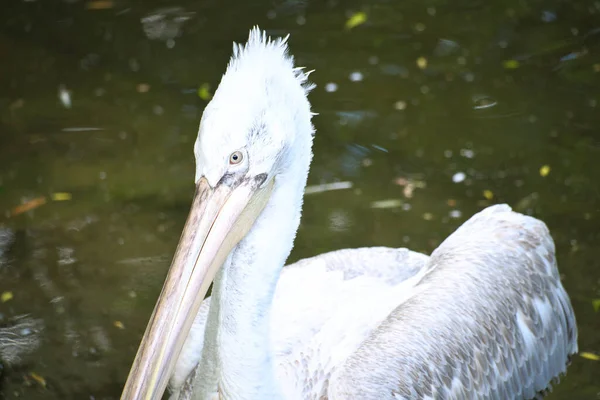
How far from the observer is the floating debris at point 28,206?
15.3 ft

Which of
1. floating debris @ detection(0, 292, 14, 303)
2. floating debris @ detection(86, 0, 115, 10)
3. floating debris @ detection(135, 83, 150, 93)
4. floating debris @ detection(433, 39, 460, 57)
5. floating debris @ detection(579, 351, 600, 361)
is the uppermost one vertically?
floating debris @ detection(86, 0, 115, 10)

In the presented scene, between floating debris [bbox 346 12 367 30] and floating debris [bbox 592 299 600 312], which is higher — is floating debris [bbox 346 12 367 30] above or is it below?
above

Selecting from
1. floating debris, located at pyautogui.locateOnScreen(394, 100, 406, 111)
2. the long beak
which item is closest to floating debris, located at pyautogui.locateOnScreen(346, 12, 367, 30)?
floating debris, located at pyautogui.locateOnScreen(394, 100, 406, 111)

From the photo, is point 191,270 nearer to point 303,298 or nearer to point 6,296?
point 303,298

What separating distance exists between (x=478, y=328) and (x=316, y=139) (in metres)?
2.20

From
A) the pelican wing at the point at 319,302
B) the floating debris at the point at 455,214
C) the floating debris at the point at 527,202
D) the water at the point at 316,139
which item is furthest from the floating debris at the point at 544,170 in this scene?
the pelican wing at the point at 319,302

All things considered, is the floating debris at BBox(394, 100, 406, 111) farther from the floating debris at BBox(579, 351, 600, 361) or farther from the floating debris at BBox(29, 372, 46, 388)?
the floating debris at BBox(29, 372, 46, 388)

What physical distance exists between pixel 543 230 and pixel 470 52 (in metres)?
2.48

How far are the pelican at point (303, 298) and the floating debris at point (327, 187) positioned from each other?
131cm

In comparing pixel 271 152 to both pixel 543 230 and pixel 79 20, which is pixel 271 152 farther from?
pixel 79 20

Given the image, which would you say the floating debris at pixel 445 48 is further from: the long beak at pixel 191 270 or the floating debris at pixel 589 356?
the long beak at pixel 191 270

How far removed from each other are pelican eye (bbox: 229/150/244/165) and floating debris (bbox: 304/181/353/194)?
→ 7.77 ft

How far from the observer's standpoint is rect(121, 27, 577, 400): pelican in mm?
2391

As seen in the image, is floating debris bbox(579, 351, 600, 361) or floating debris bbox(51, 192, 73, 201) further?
floating debris bbox(51, 192, 73, 201)
